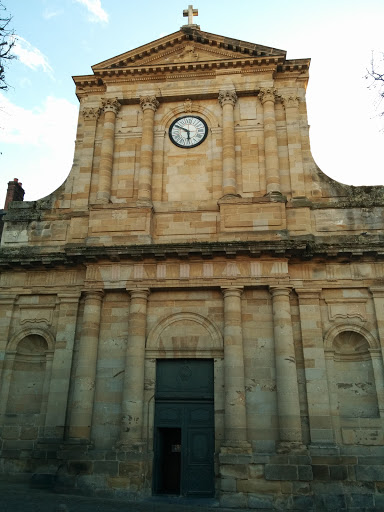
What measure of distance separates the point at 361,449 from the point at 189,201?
880 cm

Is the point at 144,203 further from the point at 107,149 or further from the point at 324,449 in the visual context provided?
the point at 324,449

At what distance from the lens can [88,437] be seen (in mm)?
12922

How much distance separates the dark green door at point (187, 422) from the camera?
12.7 m

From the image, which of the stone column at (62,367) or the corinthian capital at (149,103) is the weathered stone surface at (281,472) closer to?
the stone column at (62,367)

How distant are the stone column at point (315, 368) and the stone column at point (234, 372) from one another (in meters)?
1.79

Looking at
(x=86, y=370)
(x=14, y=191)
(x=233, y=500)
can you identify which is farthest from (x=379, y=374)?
(x=14, y=191)

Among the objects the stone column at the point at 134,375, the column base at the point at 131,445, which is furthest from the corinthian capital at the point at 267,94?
the column base at the point at 131,445

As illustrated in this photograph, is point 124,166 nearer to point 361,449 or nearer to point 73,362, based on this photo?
point 73,362

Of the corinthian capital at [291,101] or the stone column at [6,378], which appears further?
the corinthian capital at [291,101]

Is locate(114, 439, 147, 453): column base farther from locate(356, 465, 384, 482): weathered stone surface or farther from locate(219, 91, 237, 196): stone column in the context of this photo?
locate(219, 91, 237, 196): stone column

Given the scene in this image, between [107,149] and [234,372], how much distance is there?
8.68 metres

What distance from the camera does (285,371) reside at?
12.8 m

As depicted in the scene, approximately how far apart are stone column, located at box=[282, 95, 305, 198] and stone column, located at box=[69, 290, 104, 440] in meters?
7.03

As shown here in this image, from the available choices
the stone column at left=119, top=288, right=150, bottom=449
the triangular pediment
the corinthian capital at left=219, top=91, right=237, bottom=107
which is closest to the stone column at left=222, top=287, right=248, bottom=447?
the stone column at left=119, top=288, right=150, bottom=449
